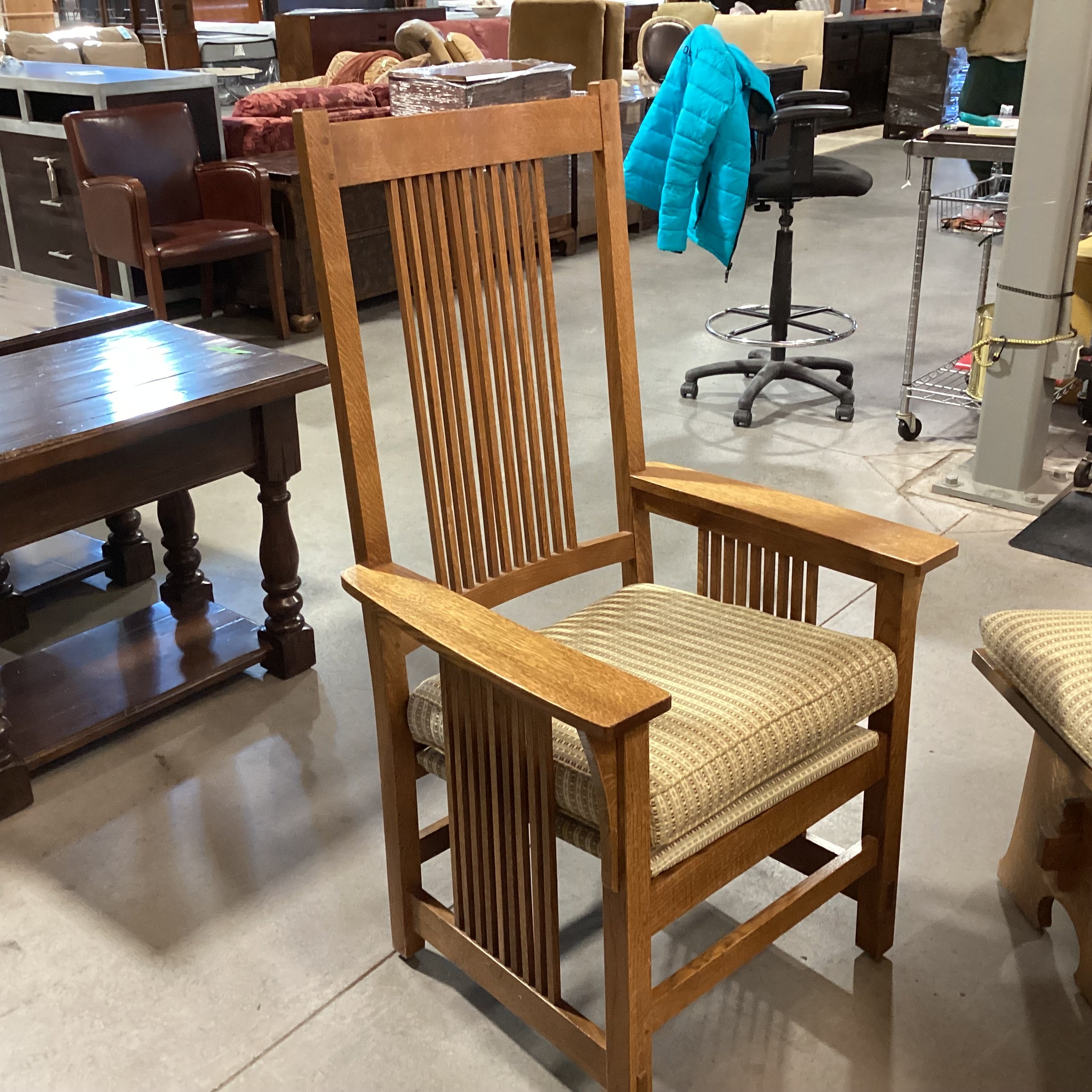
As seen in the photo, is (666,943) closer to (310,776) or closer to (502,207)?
(310,776)

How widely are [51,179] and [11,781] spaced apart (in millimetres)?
3866

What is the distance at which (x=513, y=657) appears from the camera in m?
1.29

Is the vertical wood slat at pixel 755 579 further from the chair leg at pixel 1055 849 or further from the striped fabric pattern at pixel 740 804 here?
the chair leg at pixel 1055 849

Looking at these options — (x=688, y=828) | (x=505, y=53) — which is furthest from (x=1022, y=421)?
(x=505, y=53)

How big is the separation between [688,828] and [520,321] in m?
0.76

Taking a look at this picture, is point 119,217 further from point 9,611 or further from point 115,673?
point 115,673

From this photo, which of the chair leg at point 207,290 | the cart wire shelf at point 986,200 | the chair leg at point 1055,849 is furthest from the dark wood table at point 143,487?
the chair leg at point 207,290

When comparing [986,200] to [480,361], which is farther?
[986,200]

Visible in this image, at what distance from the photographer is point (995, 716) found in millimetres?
2309

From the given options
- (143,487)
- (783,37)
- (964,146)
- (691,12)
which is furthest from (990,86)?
(783,37)

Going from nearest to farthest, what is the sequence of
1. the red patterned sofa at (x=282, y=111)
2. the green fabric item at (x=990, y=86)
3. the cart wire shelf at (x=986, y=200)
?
the cart wire shelf at (x=986, y=200) → the green fabric item at (x=990, y=86) → the red patterned sofa at (x=282, y=111)

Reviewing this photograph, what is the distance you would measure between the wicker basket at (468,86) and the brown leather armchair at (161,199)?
2.80 feet

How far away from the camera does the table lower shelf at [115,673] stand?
7.32ft

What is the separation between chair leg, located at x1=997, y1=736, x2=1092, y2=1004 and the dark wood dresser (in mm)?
4608
